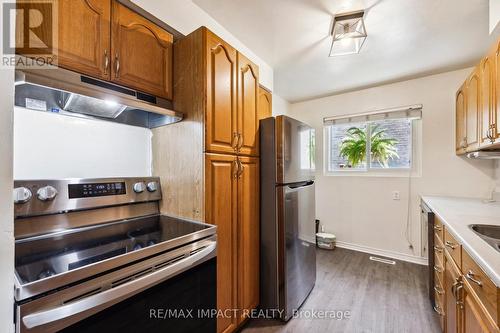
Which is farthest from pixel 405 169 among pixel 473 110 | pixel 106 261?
pixel 106 261

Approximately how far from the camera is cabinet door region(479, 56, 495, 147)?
154 cm

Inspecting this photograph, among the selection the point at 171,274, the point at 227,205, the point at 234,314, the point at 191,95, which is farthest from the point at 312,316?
the point at 191,95

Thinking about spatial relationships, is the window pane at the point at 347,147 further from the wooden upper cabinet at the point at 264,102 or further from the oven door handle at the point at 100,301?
the oven door handle at the point at 100,301

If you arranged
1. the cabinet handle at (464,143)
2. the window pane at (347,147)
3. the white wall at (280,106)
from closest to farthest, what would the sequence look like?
the cabinet handle at (464,143)
the window pane at (347,147)
the white wall at (280,106)

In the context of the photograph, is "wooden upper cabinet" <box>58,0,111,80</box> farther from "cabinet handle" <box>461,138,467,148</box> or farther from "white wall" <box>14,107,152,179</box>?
"cabinet handle" <box>461,138,467,148</box>

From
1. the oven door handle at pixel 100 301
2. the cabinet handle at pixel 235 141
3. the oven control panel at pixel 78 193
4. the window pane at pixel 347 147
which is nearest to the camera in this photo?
the oven door handle at pixel 100 301

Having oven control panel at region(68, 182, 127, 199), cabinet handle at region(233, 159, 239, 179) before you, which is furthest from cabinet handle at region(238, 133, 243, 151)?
oven control panel at region(68, 182, 127, 199)

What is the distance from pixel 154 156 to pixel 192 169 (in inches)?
16.5

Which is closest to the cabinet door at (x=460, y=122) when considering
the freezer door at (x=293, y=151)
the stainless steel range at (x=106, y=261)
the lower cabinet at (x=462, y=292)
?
the lower cabinet at (x=462, y=292)

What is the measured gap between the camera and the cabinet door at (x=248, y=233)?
1.58 metres

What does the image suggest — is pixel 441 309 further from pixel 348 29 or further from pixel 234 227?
pixel 348 29

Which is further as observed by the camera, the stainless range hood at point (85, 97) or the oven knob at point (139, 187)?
the oven knob at point (139, 187)

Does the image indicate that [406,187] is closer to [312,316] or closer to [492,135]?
[492,135]
